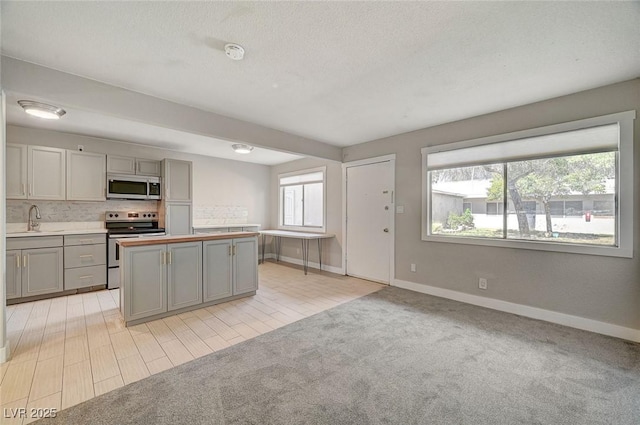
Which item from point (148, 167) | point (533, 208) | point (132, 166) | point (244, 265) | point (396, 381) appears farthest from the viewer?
point (148, 167)

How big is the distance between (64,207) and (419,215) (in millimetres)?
5670

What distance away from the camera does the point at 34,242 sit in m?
3.61

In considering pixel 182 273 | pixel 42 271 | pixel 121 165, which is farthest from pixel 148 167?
pixel 182 273

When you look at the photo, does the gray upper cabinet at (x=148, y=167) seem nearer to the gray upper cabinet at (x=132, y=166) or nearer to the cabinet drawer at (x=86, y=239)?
the gray upper cabinet at (x=132, y=166)

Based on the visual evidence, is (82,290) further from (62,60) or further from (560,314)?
(560,314)

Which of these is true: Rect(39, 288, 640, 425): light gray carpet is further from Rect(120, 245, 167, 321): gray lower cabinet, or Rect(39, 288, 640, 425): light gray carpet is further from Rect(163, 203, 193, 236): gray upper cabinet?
Rect(163, 203, 193, 236): gray upper cabinet

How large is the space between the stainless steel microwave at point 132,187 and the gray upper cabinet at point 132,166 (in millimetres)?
86

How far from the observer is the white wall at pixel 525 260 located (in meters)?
2.55

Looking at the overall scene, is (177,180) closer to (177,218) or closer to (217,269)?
(177,218)

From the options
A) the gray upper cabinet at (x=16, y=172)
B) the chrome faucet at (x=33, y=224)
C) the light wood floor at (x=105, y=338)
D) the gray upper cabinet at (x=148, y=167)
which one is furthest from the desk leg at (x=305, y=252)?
the gray upper cabinet at (x=16, y=172)

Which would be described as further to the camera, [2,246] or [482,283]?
[482,283]

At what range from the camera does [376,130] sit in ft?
13.4

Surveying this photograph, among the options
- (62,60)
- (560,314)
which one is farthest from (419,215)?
(62,60)

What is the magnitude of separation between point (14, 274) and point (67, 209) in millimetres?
1212
